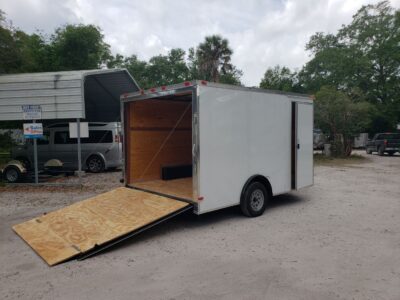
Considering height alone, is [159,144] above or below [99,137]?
below

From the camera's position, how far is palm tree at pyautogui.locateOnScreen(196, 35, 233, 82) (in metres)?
Result: 28.2

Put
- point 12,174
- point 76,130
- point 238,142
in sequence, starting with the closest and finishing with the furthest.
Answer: point 238,142
point 76,130
point 12,174

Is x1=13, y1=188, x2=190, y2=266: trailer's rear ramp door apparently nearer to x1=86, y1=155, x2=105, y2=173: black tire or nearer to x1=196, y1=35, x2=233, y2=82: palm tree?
x1=86, y1=155, x2=105, y2=173: black tire

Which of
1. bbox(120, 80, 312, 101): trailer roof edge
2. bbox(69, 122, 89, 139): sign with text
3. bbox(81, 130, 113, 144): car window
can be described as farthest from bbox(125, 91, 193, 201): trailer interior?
bbox(81, 130, 113, 144): car window

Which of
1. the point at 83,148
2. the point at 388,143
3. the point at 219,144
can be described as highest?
the point at 219,144

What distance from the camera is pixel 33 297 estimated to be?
3.12 meters

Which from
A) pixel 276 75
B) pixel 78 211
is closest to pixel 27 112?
pixel 78 211

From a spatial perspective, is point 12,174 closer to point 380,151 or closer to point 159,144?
point 159,144

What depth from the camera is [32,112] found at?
9305mm

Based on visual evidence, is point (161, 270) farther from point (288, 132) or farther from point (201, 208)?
point (288, 132)

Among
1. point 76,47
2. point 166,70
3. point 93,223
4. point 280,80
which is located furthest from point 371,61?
point 93,223

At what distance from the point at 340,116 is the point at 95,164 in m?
15.3

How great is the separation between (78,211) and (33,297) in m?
2.36

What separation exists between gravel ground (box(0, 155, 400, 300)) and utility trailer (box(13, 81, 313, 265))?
362 millimetres
